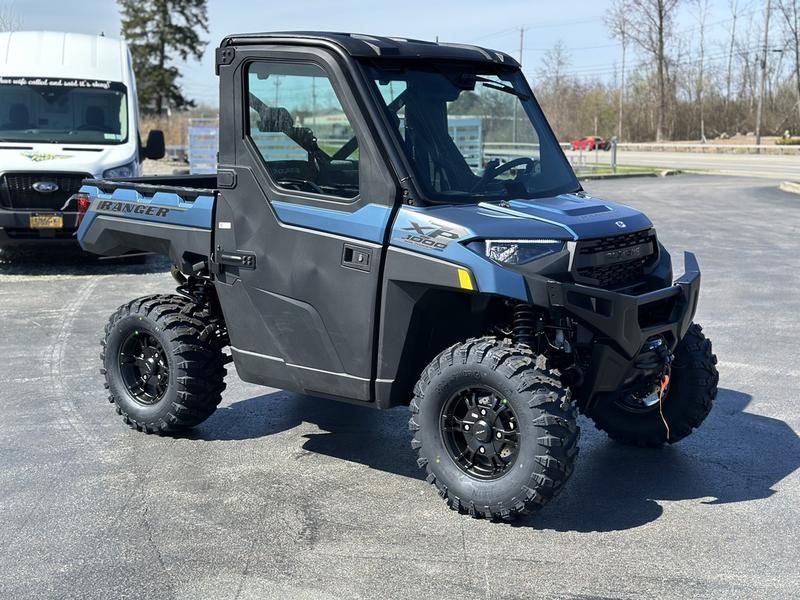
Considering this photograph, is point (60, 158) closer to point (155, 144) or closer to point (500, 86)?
point (155, 144)

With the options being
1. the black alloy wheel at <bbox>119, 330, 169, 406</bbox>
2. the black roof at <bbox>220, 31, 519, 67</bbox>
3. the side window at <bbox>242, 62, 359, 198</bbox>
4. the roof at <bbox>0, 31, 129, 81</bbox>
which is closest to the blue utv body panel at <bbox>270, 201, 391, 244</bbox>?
the side window at <bbox>242, 62, 359, 198</bbox>

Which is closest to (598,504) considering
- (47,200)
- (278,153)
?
(278,153)

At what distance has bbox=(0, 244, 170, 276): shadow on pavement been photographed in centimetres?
1334

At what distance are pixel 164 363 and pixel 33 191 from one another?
7.16m

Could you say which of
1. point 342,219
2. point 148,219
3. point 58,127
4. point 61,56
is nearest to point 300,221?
point 342,219

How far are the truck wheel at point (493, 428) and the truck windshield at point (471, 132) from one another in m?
0.91

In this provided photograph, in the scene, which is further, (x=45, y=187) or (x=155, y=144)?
(x=155, y=144)

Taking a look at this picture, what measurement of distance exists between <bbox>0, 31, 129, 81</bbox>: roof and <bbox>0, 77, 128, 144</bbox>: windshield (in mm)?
149

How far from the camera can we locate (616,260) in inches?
206

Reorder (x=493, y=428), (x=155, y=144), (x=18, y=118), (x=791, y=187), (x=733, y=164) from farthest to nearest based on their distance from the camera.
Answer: (x=733, y=164) → (x=791, y=187) → (x=18, y=118) → (x=155, y=144) → (x=493, y=428)

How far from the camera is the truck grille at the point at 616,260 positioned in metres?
5.06

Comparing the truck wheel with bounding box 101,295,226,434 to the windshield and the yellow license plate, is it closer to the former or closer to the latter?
the yellow license plate

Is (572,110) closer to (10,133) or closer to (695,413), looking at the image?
(10,133)

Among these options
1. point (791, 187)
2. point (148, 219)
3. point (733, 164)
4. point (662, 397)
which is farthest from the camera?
point (733, 164)
